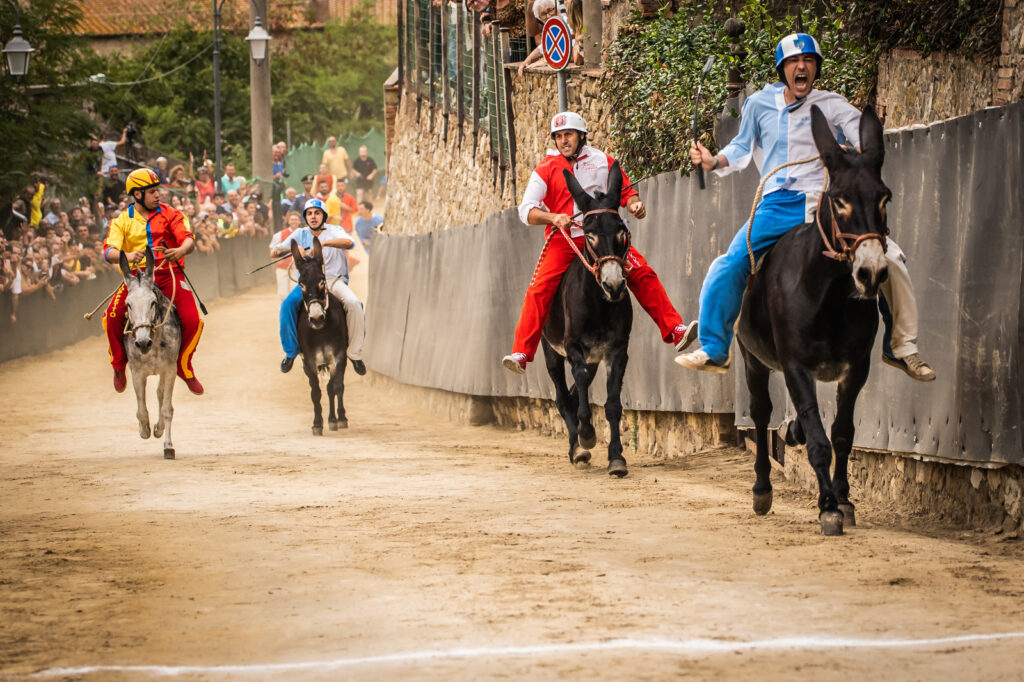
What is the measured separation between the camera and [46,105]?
26.2 meters

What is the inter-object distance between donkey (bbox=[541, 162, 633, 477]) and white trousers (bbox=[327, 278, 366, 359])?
5.67m

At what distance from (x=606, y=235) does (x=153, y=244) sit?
5.65 metres

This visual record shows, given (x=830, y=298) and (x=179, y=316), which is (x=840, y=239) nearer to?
(x=830, y=298)

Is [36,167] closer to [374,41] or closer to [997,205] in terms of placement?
[997,205]

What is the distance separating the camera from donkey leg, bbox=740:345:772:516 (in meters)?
9.52

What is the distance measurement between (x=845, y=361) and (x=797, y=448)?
254 centimetres

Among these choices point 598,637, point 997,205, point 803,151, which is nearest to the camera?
point 598,637

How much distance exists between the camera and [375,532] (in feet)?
29.5

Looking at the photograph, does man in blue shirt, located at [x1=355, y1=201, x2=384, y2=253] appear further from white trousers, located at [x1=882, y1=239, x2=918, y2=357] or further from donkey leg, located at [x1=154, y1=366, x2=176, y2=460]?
white trousers, located at [x1=882, y1=239, x2=918, y2=357]

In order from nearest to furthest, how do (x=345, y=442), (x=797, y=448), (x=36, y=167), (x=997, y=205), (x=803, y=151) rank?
(x=997, y=205) < (x=803, y=151) < (x=797, y=448) < (x=345, y=442) < (x=36, y=167)

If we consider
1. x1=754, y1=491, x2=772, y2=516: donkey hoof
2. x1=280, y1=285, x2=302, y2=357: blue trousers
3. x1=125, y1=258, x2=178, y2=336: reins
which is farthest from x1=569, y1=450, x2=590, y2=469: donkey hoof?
x1=280, y1=285, x2=302, y2=357: blue trousers

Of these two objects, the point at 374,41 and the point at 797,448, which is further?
the point at 374,41

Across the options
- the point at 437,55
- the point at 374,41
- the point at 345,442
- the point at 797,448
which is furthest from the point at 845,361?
the point at 374,41

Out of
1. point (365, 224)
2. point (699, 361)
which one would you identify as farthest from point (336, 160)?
point (699, 361)
